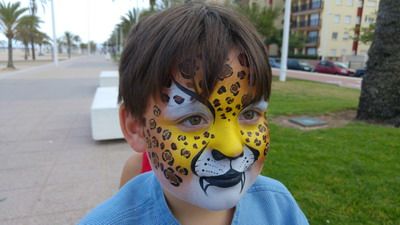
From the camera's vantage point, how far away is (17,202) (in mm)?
3412

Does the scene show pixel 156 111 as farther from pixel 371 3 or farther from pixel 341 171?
pixel 371 3

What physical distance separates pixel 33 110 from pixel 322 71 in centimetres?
2606

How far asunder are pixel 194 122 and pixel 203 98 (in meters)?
0.08

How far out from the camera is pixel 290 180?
3.68 metres

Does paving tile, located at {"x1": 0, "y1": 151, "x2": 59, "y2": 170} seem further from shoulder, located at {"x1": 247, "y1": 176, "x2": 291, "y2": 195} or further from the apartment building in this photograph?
the apartment building

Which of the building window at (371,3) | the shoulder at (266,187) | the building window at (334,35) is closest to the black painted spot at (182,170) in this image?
the shoulder at (266,187)

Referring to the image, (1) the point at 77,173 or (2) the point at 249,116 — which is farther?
(1) the point at 77,173

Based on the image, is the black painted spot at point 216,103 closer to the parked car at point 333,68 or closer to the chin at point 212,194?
the chin at point 212,194

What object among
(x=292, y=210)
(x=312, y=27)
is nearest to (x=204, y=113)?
(x=292, y=210)

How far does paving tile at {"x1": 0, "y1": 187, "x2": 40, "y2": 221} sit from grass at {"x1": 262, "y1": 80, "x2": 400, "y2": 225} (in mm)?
2620

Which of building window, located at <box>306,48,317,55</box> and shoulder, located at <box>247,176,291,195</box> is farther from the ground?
building window, located at <box>306,48,317,55</box>

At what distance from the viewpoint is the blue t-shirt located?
3.65ft

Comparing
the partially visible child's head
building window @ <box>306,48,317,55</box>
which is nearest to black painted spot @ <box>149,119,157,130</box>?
the partially visible child's head

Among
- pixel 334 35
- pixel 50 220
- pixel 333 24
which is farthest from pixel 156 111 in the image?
pixel 334 35
